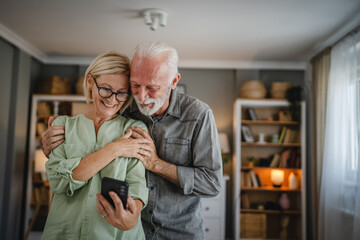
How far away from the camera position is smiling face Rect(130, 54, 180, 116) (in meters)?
1.17

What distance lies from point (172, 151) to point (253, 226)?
3612 mm

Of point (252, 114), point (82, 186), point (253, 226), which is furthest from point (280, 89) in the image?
point (82, 186)

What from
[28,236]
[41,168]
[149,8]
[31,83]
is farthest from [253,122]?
[28,236]

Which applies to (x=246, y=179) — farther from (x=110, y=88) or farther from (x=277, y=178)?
(x=110, y=88)

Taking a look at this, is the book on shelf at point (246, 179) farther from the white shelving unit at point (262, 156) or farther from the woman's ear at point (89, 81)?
the woman's ear at point (89, 81)

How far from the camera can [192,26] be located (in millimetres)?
3373

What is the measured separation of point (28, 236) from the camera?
4.41 meters

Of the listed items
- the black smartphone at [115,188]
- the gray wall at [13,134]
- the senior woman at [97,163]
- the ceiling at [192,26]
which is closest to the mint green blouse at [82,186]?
the senior woman at [97,163]

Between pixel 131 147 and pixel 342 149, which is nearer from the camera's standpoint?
pixel 131 147

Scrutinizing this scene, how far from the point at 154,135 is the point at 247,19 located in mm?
2287

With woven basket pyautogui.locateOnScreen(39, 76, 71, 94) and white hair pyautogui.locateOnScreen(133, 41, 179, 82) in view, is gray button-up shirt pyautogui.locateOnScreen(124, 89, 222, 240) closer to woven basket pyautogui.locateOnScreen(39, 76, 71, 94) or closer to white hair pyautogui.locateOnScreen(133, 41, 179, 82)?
white hair pyautogui.locateOnScreen(133, 41, 179, 82)

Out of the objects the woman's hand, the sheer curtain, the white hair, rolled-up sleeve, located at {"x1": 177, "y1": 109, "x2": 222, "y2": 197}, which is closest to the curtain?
the sheer curtain

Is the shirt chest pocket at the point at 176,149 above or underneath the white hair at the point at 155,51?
underneath

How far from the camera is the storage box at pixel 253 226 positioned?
4398mm
